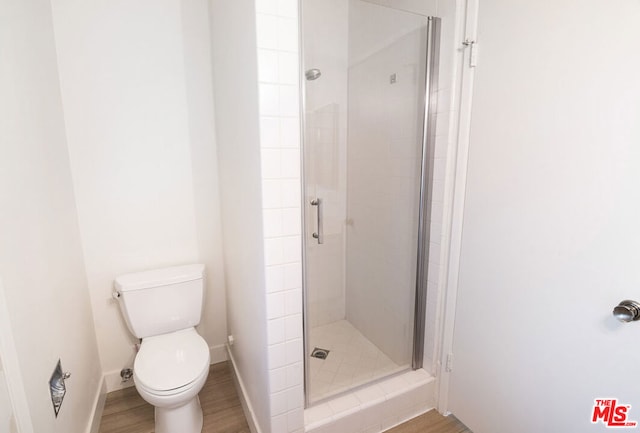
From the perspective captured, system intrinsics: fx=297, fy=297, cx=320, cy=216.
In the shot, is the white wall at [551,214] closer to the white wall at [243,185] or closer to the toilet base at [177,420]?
the white wall at [243,185]

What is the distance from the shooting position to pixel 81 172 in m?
1.62

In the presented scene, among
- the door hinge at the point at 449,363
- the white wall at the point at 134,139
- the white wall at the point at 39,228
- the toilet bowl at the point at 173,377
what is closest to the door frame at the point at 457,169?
the door hinge at the point at 449,363

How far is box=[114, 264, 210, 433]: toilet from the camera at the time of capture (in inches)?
53.6

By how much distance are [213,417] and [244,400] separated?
20 centimetres

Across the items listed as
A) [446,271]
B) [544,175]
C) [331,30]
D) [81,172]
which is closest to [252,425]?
[446,271]

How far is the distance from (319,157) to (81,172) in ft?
4.27

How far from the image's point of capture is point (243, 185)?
1.32 metres

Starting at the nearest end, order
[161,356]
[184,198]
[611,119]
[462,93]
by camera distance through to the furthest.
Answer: [611,119] < [462,93] < [161,356] < [184,198]

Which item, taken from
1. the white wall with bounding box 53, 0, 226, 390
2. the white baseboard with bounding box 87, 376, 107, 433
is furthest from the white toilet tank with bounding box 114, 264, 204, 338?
the white baseboard with bounding box 87, 376, 107, 433

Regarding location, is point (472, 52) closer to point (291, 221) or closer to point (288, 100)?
point (288, 100)

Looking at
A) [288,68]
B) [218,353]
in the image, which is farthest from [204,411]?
[288,68]

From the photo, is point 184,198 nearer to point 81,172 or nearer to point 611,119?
point 81,172

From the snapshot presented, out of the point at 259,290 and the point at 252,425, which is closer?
the point at 259,290

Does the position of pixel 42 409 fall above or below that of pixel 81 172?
below
